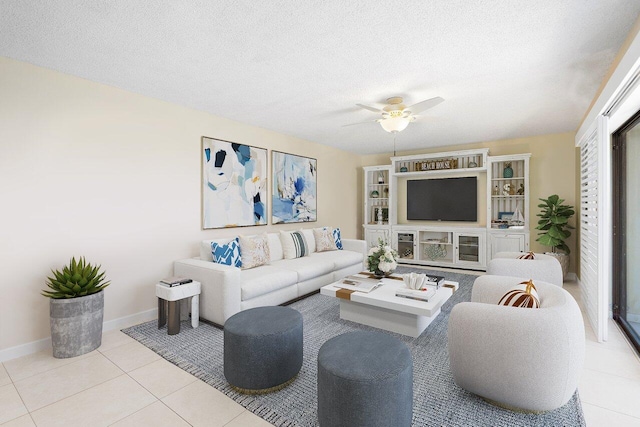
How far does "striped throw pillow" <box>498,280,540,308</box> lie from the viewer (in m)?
1.90

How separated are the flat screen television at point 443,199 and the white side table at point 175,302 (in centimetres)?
472

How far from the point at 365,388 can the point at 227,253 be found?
2.49m

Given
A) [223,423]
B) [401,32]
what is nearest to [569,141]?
[401,32]

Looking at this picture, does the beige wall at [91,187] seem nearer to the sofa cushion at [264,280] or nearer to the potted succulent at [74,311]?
the potted succulent at [74,311]

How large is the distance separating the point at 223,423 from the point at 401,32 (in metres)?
2.69

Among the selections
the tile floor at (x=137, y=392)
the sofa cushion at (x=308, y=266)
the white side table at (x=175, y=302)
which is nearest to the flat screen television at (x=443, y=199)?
the sofa cushion at (x=308, y=266)

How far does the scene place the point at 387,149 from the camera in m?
6.44

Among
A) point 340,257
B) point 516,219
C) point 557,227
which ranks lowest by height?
point 340,257

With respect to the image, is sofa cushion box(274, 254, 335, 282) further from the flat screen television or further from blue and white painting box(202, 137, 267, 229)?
the flat screen television

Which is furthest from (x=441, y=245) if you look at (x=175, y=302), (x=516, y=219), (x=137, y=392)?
(x=137, y=392)

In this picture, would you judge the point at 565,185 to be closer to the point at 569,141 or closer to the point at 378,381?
the point at 569,141

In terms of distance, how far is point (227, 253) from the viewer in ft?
11.7

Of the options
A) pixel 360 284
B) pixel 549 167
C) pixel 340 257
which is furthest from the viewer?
pixel 549 167

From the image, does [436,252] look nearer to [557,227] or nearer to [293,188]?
[557,227]
